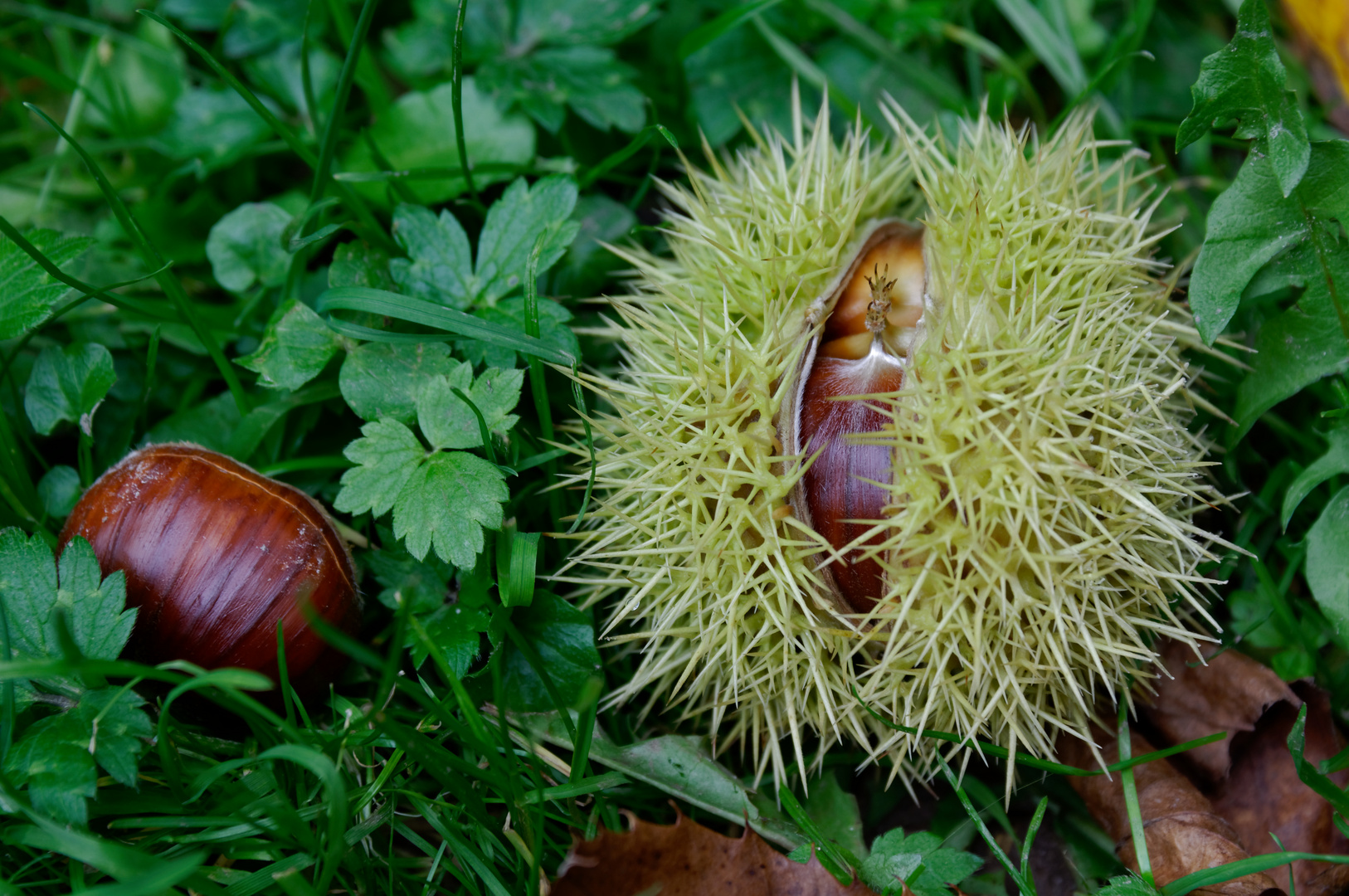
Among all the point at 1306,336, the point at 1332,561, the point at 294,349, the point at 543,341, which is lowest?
the point at 1332,561

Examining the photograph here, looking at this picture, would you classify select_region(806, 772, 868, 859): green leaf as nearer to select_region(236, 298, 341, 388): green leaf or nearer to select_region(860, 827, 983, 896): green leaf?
select_region(860, 827, 983, 896): green leaf

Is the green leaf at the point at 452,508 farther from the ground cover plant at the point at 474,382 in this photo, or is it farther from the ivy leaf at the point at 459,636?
the ivy leaf at the point at 459,636

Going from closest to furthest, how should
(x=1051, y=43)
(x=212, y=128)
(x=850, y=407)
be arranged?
(x=850, y=407)
(x=212, y=128)
(x=1051, y=43)

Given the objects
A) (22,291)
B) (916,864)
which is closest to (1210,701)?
(916,864)

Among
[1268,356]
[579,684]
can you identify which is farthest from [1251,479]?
[579,684]

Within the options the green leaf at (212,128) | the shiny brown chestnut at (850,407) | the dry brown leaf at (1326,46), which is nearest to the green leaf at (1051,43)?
Result: the dry brown leaf at (1326,46)

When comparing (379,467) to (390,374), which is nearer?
(379,467)

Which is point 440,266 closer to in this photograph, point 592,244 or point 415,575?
point 592,244
